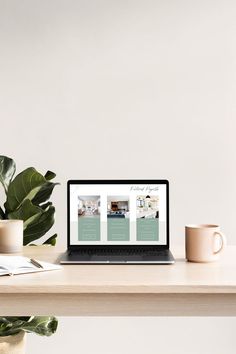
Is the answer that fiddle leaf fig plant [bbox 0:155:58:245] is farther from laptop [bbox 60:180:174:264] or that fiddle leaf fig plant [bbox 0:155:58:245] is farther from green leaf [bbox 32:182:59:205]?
laptop [bbox 60:180:174:264]

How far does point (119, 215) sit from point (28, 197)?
61 centimetres

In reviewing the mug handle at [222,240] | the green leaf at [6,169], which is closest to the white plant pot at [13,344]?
the green leaf at [6,169]

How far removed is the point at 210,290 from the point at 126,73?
5.94 ft

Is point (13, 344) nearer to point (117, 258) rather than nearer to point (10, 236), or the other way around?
point (10, 236)

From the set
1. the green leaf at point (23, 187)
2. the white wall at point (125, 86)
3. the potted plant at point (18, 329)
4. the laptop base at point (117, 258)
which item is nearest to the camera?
the laptop base at point (117, 258)

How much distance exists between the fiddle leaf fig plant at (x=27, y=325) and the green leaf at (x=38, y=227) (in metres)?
0.34

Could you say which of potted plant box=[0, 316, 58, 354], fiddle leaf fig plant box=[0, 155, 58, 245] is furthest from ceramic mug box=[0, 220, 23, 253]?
potted plant box=[0, 316, 58, 354]

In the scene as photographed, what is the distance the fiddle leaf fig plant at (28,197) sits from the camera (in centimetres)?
235

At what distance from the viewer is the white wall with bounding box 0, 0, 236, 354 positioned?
3037 mm

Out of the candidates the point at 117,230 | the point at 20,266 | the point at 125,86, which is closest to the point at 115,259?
the point at 117,230

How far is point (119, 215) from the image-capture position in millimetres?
1931

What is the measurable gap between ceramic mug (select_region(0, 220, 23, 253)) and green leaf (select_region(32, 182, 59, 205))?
52 cm

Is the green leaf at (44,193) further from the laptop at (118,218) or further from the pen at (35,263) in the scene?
the pen at (35,263)

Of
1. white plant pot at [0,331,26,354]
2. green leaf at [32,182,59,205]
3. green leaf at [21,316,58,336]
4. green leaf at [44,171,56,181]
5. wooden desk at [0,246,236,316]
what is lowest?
white plant pot at [0,331,26,354]
